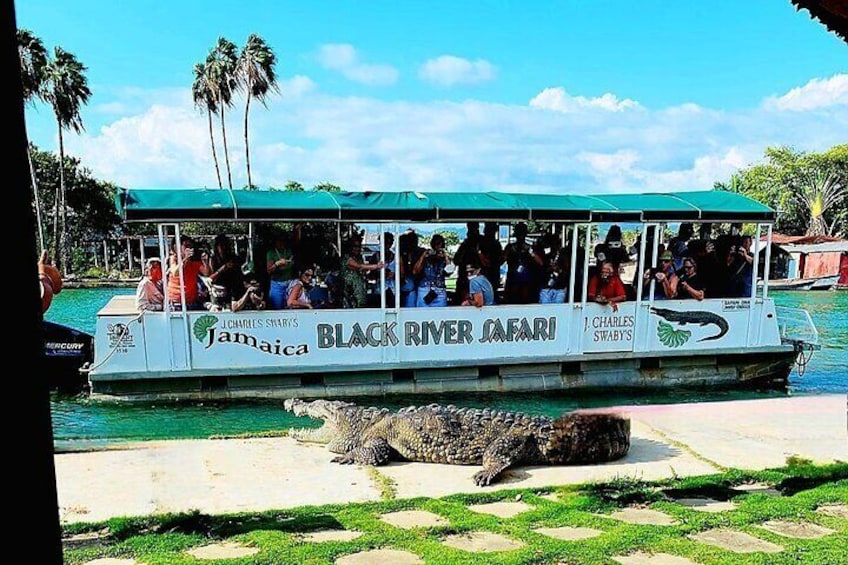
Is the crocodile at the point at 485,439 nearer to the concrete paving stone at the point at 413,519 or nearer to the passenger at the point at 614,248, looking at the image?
the concrete paving stone at the point at 413,519

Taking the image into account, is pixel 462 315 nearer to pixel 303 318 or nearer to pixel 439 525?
pixel 303 318

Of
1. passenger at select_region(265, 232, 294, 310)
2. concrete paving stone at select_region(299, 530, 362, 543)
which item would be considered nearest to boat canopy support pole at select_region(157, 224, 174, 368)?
passenger at select_region(265, 232, 294, 310)

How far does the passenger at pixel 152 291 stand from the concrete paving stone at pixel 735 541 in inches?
316

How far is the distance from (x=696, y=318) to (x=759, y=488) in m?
5.89

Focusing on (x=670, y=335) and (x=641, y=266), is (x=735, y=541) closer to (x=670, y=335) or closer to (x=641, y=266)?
(x=641, y=266)

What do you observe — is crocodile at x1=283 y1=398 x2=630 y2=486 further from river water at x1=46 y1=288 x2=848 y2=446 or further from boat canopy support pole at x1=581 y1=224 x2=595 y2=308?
boat canopy support pole at x1=581 y1=224 x2=595 y2=308

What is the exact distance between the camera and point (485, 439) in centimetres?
666

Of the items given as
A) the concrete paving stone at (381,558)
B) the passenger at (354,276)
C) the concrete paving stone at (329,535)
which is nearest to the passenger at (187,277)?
the passenger at (354,276)

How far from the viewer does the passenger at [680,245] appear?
11195 mm

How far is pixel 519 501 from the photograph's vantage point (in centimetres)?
521

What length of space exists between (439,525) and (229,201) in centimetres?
628

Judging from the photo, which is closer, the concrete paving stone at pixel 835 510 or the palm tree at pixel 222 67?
the concrete paving stone at pixel 835 510

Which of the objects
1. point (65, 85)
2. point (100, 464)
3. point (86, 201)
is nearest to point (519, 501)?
point (100, 464)

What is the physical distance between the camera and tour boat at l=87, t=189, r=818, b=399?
31.1 feet
